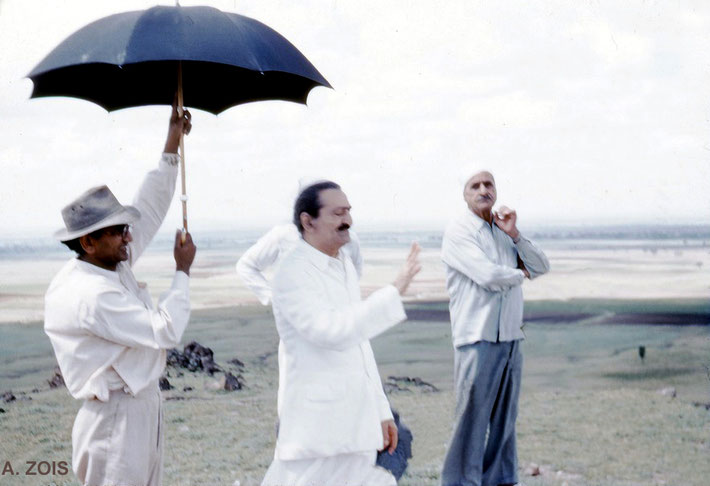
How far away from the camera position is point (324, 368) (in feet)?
9.13

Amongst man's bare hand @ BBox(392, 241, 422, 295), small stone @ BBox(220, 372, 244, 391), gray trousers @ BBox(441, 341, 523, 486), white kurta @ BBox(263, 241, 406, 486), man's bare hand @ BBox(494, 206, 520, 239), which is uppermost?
man's bare hand @ BBox(494, 206, 520, 239)

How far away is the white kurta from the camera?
8.73 feet

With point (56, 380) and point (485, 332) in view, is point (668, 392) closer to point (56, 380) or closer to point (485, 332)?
point (485, 332)

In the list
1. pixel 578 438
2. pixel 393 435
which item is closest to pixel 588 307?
pixel 578 438

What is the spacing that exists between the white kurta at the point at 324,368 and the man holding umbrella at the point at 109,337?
0.38 m

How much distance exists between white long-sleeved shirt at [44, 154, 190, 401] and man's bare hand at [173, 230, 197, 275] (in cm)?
4

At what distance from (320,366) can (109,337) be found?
0.72 meters

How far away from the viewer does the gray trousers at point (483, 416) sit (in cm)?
415

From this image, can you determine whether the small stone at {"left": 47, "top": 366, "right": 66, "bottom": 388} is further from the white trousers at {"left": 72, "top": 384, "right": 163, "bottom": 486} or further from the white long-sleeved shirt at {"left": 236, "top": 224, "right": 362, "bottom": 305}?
the white trousers at {"left": 72, "top": 384, "right": 163, "bottom": 486}

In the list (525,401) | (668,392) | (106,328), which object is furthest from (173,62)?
(668,392)

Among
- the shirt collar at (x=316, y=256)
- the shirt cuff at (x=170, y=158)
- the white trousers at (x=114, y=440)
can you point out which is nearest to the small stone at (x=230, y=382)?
the shirt cuff at (x=170, y=158)

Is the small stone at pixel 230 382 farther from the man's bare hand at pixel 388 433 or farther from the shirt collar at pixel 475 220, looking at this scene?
the man's bare hand at pixel 388 433

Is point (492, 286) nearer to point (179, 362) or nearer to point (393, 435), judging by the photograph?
point (393, 435)

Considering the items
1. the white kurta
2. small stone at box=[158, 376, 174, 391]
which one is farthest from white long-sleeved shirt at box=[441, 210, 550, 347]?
small stone at box=[158, 376, 174, 391]
